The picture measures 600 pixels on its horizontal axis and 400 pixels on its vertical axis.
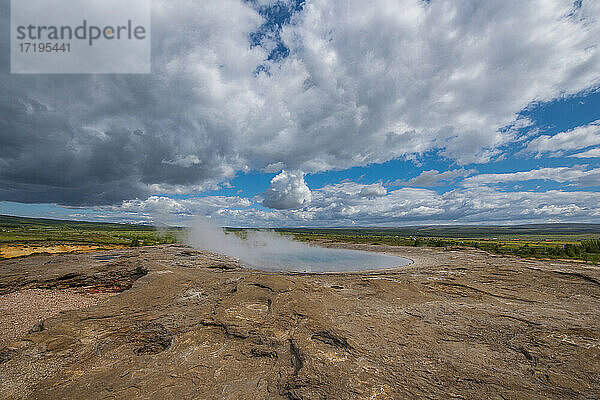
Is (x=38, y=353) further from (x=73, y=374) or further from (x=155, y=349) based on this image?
(x=155, y=349)

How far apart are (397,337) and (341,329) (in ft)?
5.95

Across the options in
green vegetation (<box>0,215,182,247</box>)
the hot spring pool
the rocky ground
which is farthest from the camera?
green vegetation (<box>0,215,182,247</box>)

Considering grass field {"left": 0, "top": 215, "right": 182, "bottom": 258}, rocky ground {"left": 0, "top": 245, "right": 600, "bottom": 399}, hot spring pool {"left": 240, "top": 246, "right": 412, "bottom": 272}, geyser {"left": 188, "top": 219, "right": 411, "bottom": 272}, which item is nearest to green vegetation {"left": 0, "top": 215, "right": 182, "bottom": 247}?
grass field {"left": 0, "top": 215, "right": 182, "bottom": 258}

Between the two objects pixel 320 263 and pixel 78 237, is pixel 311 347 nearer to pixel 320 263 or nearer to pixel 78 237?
pixel 320 263

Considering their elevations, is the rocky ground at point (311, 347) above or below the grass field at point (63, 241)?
below

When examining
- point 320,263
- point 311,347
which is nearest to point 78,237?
point 320,263

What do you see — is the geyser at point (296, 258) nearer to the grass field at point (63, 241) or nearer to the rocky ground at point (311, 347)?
the grass field at point (63, 241)

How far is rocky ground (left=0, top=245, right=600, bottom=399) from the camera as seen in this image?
624 centimetres

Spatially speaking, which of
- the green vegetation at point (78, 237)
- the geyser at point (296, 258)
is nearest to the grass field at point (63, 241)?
the green vegetation at point (78, 237)

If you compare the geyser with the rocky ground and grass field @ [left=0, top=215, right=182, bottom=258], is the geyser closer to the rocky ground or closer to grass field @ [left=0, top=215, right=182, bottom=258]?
grass field @ [left=0, top=215, right=182, bottom=258]

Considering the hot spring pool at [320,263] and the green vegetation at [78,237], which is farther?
the green vegetation at [78,237]

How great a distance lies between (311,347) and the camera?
7.99 metres

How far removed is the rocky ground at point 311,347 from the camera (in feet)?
20.5

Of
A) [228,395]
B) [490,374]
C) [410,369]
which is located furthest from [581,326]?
[228,395]
